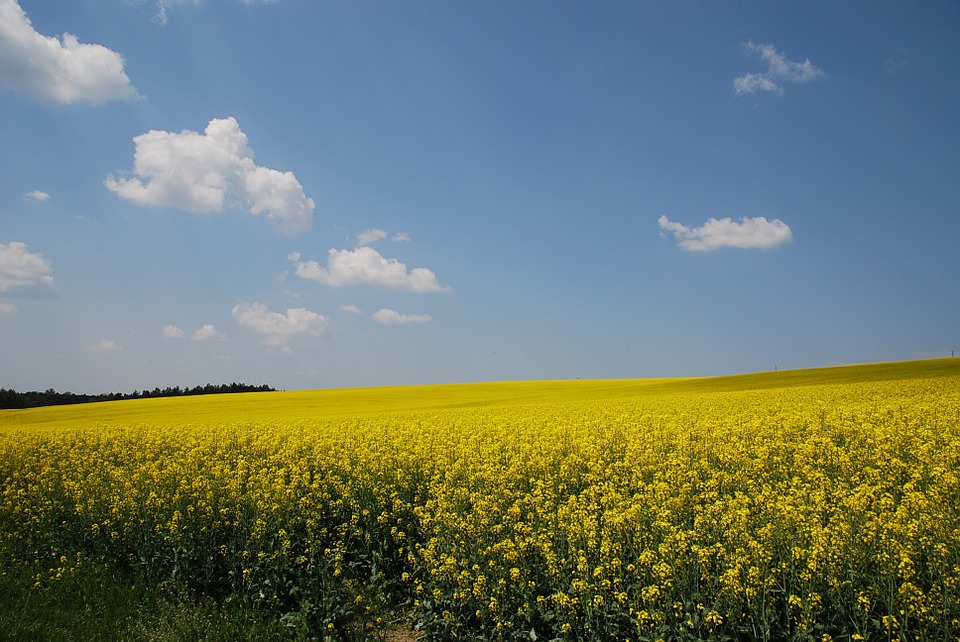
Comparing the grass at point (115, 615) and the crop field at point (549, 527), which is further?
the grass at point (115, 615)

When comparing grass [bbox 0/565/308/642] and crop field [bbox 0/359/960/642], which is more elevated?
crop field [bbox 0/359/960/642]

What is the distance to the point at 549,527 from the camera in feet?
21.8

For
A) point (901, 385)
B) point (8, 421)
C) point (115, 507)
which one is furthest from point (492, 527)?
point (8, 421)

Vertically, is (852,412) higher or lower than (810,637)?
higher

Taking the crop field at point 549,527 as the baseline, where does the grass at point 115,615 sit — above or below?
below

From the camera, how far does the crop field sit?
4.92 m

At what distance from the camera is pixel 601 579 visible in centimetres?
539

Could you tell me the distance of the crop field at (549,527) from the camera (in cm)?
492

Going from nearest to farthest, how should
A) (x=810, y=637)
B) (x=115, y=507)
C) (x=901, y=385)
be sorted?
(x=810, y=637)
(x=115, y=507)
(x=901, y=385)

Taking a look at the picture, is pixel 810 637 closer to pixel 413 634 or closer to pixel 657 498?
pixel 657 498

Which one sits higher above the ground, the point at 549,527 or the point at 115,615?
the point at 549,527

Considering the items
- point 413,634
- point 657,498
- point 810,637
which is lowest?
point 413,634

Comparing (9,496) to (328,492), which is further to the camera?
(9,496)

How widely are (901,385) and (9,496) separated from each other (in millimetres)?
27674
